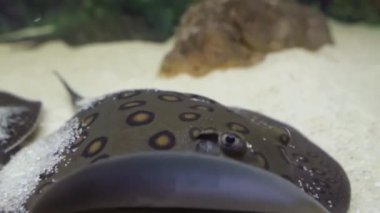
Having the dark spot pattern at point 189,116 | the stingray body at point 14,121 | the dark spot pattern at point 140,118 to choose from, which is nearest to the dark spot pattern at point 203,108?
the dark spot pattern at point 189,116

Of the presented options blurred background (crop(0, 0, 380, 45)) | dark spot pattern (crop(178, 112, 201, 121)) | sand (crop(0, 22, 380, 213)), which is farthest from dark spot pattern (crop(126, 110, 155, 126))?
blurred background (crop(0, 0, 380, 45))

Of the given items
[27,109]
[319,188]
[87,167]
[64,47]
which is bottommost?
[64,47]

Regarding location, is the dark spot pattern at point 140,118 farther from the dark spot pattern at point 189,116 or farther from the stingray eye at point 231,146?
the stingray eye at point 231,146

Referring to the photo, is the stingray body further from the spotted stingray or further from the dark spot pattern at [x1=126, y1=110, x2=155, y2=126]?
the dark spot pattern at [x1=126, y1=110, x2=155, y2=126]

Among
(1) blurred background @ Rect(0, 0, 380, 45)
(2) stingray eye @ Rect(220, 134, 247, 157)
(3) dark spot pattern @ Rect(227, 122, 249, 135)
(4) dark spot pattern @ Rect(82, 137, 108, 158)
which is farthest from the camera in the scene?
(1) blurred background @ Rect(0, 0, 380, 45)

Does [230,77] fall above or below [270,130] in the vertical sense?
below

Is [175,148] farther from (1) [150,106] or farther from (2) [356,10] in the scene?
(2) [356,10]

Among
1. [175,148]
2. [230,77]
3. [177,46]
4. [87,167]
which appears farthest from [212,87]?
[87,167]
